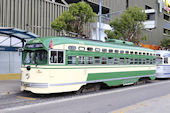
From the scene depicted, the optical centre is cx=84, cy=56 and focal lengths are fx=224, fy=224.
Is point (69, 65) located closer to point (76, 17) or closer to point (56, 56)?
point (56, 56)

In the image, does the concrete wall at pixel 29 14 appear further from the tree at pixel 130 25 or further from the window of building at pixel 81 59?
the window of building at pixel 81 59

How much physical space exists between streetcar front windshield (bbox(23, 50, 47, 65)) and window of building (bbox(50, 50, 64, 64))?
0.33m

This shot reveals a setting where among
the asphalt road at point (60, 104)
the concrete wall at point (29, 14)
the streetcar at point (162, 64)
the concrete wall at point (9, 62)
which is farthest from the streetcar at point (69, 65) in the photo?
the concrete wall at point (9, 62)

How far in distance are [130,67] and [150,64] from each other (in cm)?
350

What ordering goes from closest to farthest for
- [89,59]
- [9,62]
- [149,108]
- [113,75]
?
[149,108], [89,59], [113,75], [9,62]

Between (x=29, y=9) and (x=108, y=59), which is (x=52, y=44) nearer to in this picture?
(x=108, y=59)

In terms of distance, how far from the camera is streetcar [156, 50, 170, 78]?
21234 mm

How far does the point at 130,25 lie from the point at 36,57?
1669cm

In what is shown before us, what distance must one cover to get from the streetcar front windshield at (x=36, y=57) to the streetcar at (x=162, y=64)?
45.1 feet

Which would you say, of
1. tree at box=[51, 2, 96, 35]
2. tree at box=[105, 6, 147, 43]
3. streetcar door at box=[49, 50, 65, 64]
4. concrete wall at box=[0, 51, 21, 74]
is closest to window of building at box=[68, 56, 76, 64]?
streetcar door at box=[49, 50, 65, 64]

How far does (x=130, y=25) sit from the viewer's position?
25.4 metres

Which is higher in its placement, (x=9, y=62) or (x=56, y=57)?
(x=56, y=57)

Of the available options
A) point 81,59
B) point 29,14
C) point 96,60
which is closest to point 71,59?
point 81,59

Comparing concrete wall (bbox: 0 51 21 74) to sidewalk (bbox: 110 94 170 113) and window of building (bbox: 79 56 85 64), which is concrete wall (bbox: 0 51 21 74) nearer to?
window of building (bbox: 79 56 85 64)
